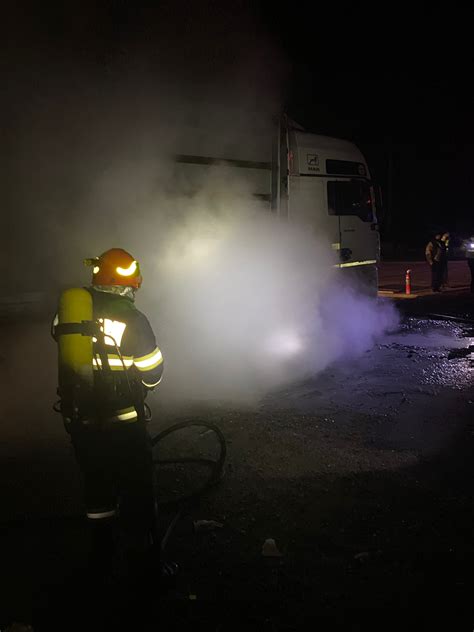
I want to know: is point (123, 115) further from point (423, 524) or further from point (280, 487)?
point (423, 524)

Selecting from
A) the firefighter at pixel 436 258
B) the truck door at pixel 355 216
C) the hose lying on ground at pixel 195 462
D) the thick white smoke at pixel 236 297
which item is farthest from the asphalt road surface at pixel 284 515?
the firefighter at pixel 436 258

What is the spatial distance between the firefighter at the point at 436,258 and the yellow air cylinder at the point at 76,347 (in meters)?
11.9

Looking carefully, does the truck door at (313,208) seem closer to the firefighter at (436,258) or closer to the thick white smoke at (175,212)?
the thick white smoke at (175,212)

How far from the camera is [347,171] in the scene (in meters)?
8.55

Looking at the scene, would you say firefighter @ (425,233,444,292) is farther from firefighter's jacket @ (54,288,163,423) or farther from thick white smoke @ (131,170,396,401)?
firefighter's jacket @ (54,288,163,423)

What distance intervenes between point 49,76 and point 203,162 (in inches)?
77.5

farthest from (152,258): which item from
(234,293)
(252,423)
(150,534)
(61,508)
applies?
(150,534)

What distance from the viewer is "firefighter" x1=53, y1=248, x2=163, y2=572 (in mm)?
2613

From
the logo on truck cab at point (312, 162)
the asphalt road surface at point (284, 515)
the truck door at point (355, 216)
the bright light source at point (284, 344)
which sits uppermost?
the logo on truck cab at point (312, 162)

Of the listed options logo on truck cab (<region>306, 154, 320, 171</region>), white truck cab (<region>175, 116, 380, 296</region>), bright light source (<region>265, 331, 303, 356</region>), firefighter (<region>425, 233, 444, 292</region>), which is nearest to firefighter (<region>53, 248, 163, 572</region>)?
white truck cab (<region>175, 116, 380, 296</region>)

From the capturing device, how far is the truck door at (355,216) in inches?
328

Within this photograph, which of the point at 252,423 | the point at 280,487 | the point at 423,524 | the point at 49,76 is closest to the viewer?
the point at 423,524

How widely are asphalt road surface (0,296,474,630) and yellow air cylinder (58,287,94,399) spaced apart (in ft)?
3.49

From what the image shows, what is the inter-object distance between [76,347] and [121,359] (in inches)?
8.8
